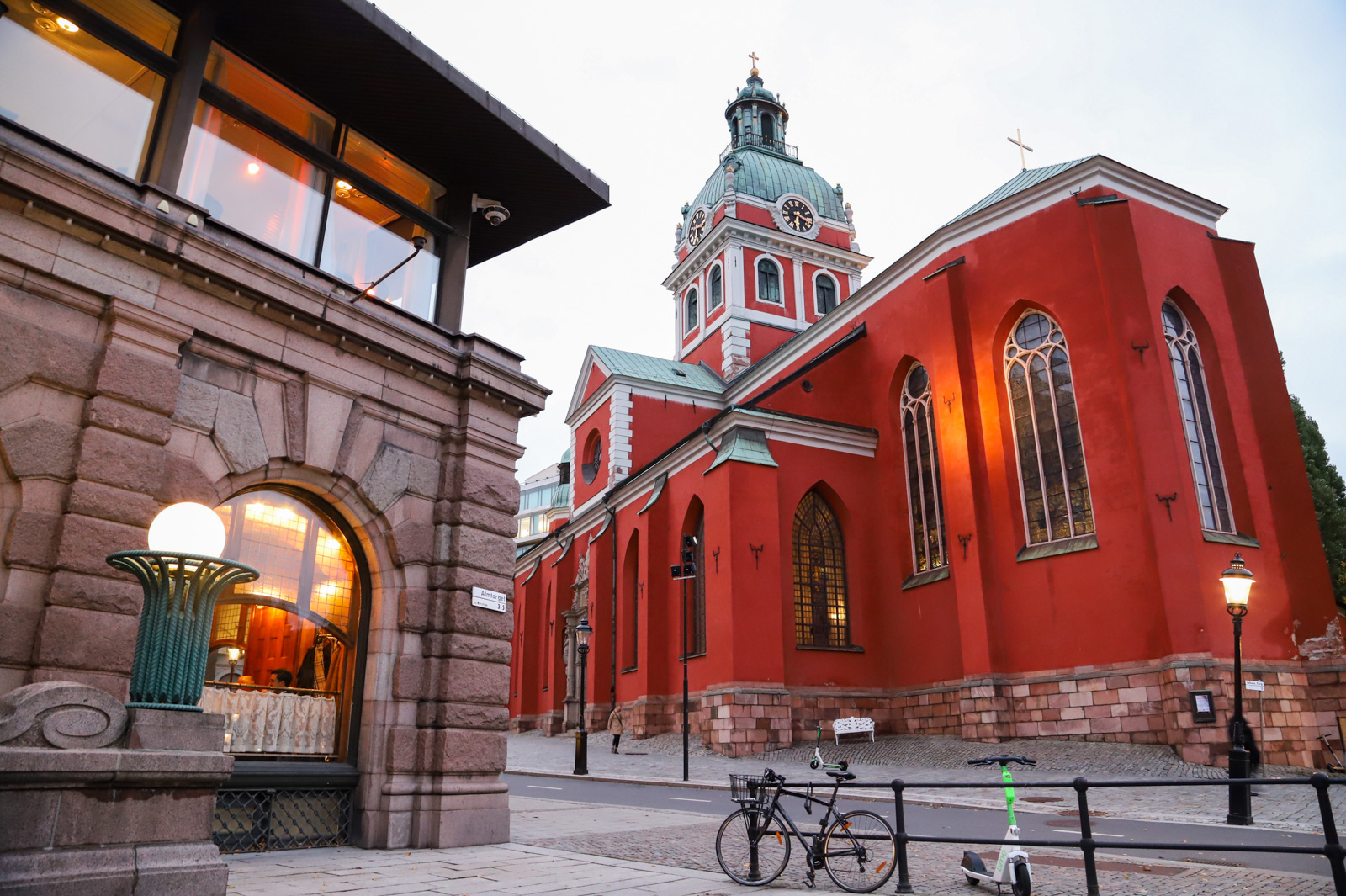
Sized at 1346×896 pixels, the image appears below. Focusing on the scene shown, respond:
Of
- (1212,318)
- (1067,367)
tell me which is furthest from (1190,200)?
(1067,367)

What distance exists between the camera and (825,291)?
36.7 meters

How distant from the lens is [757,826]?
6.44 meters

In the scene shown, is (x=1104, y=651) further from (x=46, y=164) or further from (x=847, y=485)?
(x=46, y=164)

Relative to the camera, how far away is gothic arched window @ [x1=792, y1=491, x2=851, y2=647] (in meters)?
21.1

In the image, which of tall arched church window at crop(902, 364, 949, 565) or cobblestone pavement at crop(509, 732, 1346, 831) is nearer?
cobblestone pavement at crop(509, 732, 1346, 831)

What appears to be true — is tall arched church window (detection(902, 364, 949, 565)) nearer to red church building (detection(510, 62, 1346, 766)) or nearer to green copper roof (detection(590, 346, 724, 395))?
red church building (detection(510, 62, 1346, 766))

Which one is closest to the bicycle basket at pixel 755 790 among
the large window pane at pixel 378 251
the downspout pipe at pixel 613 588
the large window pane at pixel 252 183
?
the large window pane at pixel 378 251

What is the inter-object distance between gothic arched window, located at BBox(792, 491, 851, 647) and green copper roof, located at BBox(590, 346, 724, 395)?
10.8 metres

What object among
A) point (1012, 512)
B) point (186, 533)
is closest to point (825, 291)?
point (1012, 512)

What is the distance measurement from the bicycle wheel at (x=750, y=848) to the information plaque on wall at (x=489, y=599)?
336cm

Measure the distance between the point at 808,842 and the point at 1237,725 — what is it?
7.67 m

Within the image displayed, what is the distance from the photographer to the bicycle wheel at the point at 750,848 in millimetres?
6336

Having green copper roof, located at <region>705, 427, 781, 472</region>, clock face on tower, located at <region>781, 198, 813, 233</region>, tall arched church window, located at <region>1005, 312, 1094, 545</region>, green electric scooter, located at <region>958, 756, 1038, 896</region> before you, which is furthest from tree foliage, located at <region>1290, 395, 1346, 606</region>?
green electric scooter, located at <region>958, 756, 1038, 896</region>

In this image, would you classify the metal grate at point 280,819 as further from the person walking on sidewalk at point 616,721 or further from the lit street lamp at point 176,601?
the person walking on sidewalk at point 616,721
